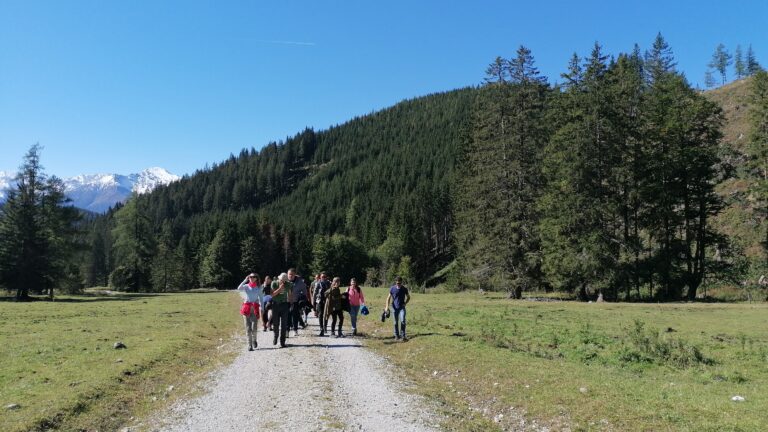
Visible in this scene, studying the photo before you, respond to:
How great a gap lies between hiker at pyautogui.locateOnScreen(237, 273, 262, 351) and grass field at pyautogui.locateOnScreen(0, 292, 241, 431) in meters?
0.94

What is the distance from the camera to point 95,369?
494 inches

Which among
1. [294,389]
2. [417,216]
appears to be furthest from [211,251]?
[294,389]

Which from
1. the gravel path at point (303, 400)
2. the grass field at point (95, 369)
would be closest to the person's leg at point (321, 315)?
the grass field at point (95, 369)

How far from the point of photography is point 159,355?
14.6m

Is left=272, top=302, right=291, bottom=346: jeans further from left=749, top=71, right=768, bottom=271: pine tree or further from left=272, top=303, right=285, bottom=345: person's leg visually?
left=749, top=71, right=768, bottom=271: pine tree

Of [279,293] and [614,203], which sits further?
[614,203]

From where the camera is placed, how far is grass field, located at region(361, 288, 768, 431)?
8.40 metres

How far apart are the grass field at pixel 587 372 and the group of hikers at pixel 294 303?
A: 143 centimetres

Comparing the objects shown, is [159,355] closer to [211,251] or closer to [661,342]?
[661,342]

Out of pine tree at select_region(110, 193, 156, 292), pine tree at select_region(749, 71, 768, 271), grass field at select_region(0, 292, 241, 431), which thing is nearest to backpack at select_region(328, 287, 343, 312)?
grass field at select_region(0, 292, 241, 431)

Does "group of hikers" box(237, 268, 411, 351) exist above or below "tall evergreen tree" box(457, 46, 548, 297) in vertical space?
below

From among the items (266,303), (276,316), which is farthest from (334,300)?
(276,316)

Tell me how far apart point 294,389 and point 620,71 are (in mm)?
40044

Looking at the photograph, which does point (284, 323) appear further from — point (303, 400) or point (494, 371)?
point (494, 371)
